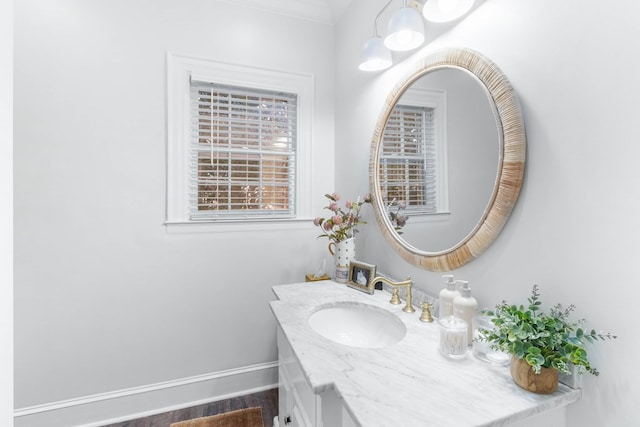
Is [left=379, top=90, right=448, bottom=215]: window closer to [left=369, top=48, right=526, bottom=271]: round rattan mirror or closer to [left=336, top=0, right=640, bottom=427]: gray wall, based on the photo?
[left=369, top=48, right=526, bottom=271]: round rattan mirror

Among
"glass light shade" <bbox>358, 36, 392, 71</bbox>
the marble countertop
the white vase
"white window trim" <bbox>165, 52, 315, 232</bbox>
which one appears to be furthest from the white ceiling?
the marble countertop

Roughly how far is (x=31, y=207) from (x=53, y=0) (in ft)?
3.78

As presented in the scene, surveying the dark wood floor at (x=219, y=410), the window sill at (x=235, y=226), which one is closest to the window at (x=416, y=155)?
the window sill at (x=235, y=226)

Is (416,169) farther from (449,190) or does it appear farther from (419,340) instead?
(419,340)

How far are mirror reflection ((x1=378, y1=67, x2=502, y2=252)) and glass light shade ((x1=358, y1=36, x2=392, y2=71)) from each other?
19 centimetres

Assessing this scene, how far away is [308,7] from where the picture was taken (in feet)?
7.09

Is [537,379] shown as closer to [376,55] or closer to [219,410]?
[376,55]

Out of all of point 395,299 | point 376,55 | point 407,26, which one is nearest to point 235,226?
point 395,299

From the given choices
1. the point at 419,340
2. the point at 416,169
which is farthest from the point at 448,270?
the point at 416,169

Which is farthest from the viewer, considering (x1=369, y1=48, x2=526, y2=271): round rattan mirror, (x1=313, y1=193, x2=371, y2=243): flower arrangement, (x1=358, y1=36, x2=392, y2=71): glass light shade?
(x1=313, y1=193, x2=371, y2=243): flower arrangement

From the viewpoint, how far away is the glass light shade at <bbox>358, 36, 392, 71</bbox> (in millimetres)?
1473

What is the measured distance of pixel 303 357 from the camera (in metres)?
0.95

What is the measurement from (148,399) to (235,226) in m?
1.20

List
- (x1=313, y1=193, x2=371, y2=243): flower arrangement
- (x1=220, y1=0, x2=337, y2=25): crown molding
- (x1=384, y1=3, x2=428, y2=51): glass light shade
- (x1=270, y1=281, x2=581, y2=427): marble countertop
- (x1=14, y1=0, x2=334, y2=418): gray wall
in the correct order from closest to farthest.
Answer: (x1=270, y1=281, x2=581, y2=427): marble countertop → (x1=384, y1=3, x2=428, y2=51): glass light shade → (x1=14, y1=0, x2=334, y2=418): gray wall → (x1=313, y1=193, x2=371, y2=243): flower arrangement → (x1=220, y1=0, x2=337, y2=25): crown molding
